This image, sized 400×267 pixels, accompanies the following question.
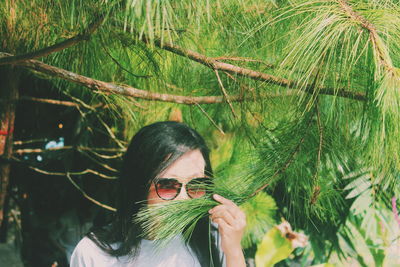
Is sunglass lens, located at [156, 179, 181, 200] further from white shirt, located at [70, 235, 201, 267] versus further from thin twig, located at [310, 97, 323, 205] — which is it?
thin twig, located at [310, 97, 323, 205]

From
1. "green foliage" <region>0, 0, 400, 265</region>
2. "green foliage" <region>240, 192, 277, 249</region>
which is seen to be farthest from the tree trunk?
"green foliage" <region>240, 192, 277, 249</region>

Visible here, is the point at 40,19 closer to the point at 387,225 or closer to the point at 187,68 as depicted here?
the point at 187,68

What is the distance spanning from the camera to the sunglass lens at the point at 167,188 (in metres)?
0.68

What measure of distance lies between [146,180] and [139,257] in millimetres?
121

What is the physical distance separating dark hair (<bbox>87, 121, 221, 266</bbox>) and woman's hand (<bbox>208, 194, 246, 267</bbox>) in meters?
0.09

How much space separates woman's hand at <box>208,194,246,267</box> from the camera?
0.58 metres

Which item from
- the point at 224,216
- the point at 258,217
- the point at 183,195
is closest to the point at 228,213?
the point at 224,216

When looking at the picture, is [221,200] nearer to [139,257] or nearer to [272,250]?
[139,257]

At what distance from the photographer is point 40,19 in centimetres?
70

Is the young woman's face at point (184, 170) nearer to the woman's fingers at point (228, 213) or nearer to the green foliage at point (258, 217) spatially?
the woman's fingers at point (228, 213)

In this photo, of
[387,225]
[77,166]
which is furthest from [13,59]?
[387,225]

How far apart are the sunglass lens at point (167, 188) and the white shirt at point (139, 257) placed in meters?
0.07

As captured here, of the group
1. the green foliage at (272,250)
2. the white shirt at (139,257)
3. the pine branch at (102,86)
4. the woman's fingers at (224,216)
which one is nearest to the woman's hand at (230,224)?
the woman's fingers at (224,216)

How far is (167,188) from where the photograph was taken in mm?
688
